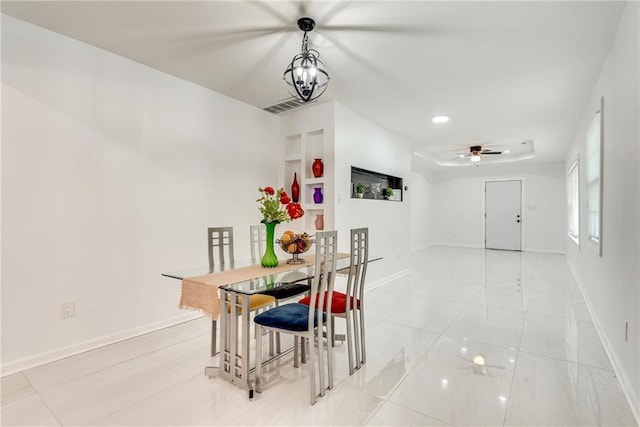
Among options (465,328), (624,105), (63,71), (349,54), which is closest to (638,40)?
(624,105)

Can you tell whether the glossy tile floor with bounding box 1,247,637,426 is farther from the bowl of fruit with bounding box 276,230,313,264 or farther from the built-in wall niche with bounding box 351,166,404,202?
the built-in wall niche with bounding box 351,166,404,202

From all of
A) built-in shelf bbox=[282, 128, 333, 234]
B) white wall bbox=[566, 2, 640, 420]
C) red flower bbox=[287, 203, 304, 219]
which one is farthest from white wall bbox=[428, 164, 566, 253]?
red flower bbox=[287, 203, 304, 219]

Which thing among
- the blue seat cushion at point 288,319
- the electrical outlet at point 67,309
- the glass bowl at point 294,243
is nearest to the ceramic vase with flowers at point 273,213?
the glass bowl at point 294,243

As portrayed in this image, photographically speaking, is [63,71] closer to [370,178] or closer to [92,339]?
[92,339]

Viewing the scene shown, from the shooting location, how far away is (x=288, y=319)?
2.02 meters

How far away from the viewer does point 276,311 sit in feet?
7.01

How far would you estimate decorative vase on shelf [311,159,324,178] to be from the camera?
399 cm

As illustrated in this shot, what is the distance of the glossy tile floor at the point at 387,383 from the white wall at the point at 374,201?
4.41 feet

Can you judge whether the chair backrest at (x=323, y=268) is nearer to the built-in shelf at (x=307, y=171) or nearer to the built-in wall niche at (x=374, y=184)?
the built-in shelf at (x=307, y=171)

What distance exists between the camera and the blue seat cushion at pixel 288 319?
1980 millimetres

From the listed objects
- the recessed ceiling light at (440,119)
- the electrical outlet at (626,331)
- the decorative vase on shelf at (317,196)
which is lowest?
the electrical outlet at (626,331)

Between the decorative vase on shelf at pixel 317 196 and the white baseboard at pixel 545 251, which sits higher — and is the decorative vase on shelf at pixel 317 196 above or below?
above

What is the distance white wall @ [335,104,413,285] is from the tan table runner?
186 centimetres

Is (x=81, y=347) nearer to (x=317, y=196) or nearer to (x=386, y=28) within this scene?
(x=317, y=196)
